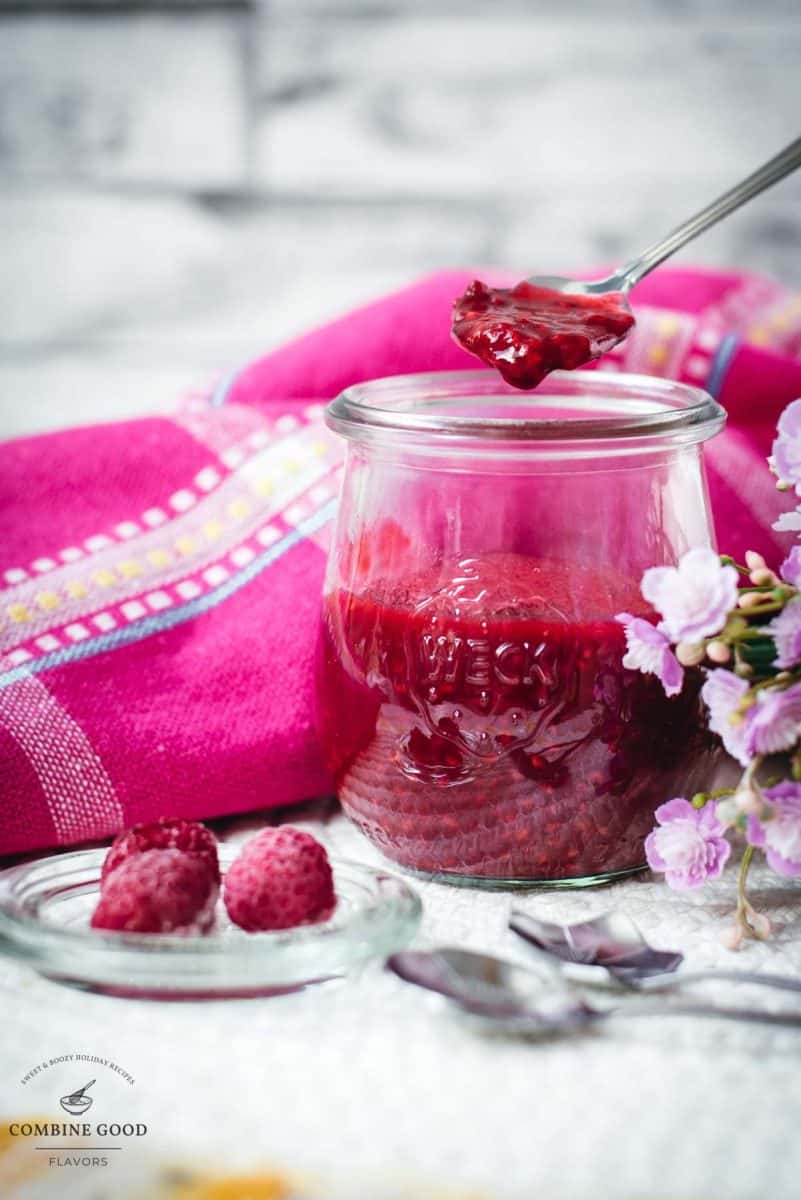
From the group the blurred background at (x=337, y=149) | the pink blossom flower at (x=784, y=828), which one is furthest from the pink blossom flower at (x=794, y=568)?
the blurred background at (x=337, y=149)

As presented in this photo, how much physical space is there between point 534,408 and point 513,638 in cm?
27

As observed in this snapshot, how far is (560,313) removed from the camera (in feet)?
3.09

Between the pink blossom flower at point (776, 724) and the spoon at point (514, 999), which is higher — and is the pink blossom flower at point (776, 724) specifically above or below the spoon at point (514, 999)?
above

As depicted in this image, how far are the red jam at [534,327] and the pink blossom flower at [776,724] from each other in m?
0.26

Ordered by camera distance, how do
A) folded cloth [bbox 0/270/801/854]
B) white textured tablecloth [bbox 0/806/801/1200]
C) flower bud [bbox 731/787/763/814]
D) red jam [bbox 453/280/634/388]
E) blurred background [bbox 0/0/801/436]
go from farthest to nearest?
1. blurred background [bbox 0/0/801/436]
2. folded cloth [bbox 0/270/801/854]
3. red jam [bbox 453/280/634/388]
4. flower bud [bbox 731/787/763/814]
5. white textured tablecloth [bbox 0/806/801/1200]

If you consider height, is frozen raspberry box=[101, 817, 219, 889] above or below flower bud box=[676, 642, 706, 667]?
below

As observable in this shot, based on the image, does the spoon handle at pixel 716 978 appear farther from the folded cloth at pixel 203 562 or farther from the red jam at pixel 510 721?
the folded cloth at pixel 203 562

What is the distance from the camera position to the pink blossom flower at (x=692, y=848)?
2.71 ft

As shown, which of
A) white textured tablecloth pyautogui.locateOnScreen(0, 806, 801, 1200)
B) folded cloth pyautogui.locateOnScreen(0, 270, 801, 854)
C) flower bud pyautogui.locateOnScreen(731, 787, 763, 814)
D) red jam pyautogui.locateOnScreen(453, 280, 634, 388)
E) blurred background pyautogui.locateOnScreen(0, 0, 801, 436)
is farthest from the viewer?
blurred background pyautogui.locateOnScreen(0, 0, 801, 436)

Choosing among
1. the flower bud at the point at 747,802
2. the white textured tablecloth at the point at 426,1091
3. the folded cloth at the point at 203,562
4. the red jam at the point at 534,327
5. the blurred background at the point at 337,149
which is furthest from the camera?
the blurred background at the point at 337,149

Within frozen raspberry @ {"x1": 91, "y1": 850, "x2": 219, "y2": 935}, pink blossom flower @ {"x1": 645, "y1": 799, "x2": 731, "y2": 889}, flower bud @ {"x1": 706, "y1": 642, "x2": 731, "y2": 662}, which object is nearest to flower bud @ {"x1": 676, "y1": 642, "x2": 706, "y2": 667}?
flower bud @ {"x1": 706, "y1": 642, "x2": 731, "y2": 662}

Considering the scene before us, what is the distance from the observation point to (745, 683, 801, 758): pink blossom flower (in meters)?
0.75

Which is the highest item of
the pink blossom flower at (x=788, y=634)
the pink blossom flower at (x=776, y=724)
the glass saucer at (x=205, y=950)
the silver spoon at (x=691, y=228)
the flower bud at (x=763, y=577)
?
the silver spoon at (x=691, y=228)

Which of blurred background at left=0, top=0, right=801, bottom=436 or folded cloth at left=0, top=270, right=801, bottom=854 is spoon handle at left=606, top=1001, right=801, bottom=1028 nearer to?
folded cloth at left=0, top=270, right=801, bottom=854
